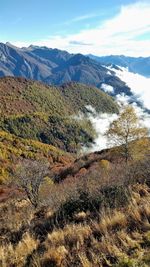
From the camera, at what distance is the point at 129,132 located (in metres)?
42.7

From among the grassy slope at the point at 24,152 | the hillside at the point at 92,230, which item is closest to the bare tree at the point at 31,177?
the hillside at the point at 92,230

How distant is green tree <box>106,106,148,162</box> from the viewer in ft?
139

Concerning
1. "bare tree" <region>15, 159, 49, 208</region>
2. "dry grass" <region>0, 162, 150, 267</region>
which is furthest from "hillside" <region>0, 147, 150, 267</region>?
"bare tree" <region>15, 159, 49, 208</region>

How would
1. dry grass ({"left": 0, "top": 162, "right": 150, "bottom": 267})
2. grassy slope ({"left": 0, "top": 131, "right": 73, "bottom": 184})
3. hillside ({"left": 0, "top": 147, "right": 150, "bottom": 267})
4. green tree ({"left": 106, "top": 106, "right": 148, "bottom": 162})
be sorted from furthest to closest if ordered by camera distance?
grassy slope ({"left": 0, "top": 131, "right": 73, "bottom": 184}) < green tree ({"left": 106, "top": 106, "right": 148, "bottom": 162}) < hillside ({"left": 0, "top": 147, "right": 150, "bottom": 267}) < dry grass ({"left": 0, "top": 162, "right": 150, "bottom": 267})

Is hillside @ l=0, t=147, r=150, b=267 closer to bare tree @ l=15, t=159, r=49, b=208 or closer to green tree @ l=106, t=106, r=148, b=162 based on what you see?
bare tree @ l=15, t=159, r=49, b=208

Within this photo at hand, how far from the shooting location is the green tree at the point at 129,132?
42.3m

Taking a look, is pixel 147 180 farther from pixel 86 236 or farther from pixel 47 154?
pixel 47 154

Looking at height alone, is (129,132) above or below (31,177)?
below

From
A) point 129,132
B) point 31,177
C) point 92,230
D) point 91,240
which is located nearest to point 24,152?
point 129,132

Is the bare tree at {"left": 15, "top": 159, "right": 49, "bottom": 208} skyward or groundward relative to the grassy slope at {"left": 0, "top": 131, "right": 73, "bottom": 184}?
skyward

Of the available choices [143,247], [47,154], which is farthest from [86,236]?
[47,154]

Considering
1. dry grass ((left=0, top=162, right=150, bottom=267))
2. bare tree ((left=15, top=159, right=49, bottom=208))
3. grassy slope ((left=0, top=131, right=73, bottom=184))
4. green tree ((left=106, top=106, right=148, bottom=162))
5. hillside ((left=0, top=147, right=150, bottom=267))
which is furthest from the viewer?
grassy slope ((left=0, top=131, right=73, bottom=184))

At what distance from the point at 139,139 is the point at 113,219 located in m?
34.4

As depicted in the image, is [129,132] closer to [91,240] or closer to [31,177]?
[31,177]
